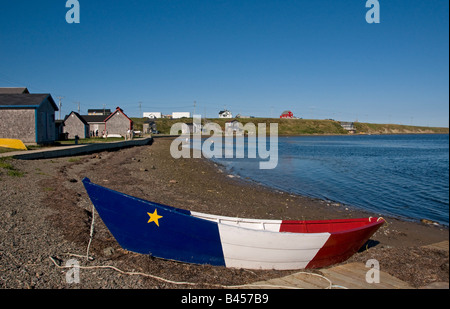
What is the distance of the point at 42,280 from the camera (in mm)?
5043

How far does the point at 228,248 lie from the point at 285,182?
1409 cm

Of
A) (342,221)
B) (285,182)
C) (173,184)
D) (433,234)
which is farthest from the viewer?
(285,182)

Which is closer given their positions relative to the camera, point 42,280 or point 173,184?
point 42,280

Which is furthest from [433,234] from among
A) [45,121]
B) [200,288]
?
[45,121]

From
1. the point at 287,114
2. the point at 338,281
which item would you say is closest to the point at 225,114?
the point at 287,114

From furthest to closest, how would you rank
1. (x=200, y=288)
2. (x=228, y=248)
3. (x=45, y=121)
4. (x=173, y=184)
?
(x=45, y=121) < (x=173, y=184) < (x=228, y=248) < (x=200, y=288)

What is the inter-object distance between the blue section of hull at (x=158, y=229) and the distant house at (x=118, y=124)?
5213cm

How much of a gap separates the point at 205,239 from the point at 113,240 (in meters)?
2.54

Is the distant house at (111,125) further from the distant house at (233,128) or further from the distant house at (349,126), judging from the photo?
the distant house at (349,126)

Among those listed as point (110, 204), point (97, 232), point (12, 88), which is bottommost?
point (97, 232)

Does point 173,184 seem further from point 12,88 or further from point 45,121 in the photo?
point 12,88

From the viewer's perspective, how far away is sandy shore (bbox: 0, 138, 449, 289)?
5.38 meters

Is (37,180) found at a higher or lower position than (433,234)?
higher

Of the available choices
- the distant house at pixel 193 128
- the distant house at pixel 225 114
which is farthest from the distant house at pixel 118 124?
the distant house at pixel 225 114
